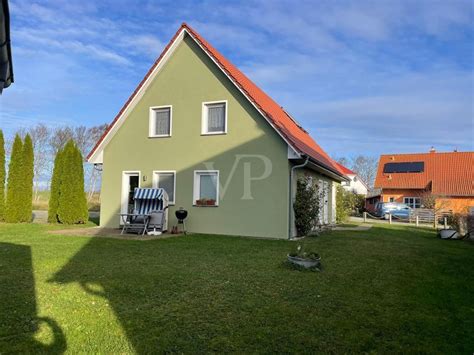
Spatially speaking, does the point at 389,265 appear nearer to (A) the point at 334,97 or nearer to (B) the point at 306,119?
(A) the point at 334,97

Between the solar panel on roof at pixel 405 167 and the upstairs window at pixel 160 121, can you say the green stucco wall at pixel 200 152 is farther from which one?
the solar panel on roof at pixel 405 167

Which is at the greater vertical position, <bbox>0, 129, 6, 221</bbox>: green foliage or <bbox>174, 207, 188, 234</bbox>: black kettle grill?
<bbox>0, 129, 6, 221</bbox>: green foliage

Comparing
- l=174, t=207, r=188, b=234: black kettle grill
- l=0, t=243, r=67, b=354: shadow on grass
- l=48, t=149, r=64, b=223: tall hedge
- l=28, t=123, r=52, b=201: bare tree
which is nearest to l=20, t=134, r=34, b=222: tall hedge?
l=48, t=149, r=64, b=223: tall hedge

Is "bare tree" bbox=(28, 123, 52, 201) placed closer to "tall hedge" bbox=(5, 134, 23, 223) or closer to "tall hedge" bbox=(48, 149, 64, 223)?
Result: "tall hedge" bbox=(5, 134, 23, 223)

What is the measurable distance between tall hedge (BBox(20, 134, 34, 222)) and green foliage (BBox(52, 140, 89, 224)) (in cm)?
118

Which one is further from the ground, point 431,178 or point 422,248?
point 431,178

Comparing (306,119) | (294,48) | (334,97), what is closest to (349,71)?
(294,48)

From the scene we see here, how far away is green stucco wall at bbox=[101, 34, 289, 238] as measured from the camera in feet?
39.2

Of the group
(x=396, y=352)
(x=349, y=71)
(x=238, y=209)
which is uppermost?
(x=349, y=71)

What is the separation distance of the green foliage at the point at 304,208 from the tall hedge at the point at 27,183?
37.8ft

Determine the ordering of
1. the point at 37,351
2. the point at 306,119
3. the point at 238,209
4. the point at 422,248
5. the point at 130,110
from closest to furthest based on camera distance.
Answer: the point at 37,351
the point at 422,248
the point at 238,209
the point at 130,110
the point at 306,119

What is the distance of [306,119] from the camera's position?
94.7 ft

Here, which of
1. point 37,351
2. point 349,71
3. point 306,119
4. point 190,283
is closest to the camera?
point 37,351

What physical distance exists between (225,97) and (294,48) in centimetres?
391
